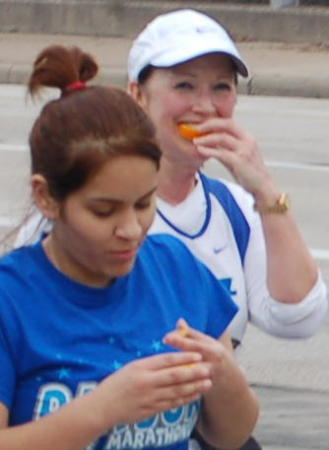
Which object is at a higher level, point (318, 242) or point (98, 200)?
point (98, 200)

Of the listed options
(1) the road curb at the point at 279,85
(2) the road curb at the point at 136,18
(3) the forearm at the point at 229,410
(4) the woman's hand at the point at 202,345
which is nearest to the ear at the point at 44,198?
(4) the woman's hand at the point at 202,345

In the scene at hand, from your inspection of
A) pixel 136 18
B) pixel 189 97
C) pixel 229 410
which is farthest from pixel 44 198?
pixel 136 18

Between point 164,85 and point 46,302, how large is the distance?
857 millimetres

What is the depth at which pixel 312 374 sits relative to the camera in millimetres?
6797

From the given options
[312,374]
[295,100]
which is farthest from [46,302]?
[295,100]

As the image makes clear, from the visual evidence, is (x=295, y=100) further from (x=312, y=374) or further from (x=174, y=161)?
(x=174, y=161)

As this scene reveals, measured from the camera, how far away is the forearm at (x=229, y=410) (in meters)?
2.77

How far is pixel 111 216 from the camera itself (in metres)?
2.65

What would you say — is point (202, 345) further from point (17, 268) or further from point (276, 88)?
point (276, 88)

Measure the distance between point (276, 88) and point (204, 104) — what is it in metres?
13.9

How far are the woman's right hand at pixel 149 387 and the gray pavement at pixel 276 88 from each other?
3.36m

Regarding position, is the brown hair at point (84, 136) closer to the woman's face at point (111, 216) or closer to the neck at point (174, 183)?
the woman's face at point (111, 216)

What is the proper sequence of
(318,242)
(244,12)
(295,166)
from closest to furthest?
(318,242) → (295,166) → (244,12)

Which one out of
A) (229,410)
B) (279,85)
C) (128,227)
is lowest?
(279,85)
